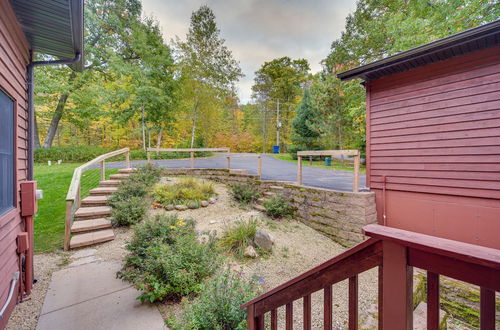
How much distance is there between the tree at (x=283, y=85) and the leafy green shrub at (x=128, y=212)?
17.5 meters

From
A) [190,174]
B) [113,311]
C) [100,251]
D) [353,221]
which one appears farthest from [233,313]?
[190,174]

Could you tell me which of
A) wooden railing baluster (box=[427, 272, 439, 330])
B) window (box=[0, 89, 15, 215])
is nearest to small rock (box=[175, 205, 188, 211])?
window (box=[0, 89, 15, 215])

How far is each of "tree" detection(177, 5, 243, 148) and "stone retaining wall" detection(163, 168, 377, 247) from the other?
33.9ft

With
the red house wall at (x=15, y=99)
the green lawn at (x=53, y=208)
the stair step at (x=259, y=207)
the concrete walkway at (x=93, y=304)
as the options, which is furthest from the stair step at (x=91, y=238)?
the stair step at (x=259, y=207)

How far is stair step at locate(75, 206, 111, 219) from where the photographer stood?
4.44 m

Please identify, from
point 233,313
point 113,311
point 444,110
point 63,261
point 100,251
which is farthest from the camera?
point 444,110

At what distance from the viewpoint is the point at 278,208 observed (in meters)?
5.40

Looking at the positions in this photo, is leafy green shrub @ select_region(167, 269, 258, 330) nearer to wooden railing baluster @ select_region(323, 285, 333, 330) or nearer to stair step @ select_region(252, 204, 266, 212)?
wooden railing baluster @ select_region(323, 285, 333, 330)

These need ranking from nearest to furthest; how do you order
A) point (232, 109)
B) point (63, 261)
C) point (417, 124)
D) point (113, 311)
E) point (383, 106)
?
1. point (113, 311)
2. point (63, 261)
3. point (417, 124)
4. point (383, 106)
5. point (232, 109)

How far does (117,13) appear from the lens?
12.0m

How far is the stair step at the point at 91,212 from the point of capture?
444 cm

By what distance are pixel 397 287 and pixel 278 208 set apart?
4.69 metres

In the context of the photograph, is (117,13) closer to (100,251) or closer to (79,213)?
(79,213)

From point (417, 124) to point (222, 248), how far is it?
14.3ft
